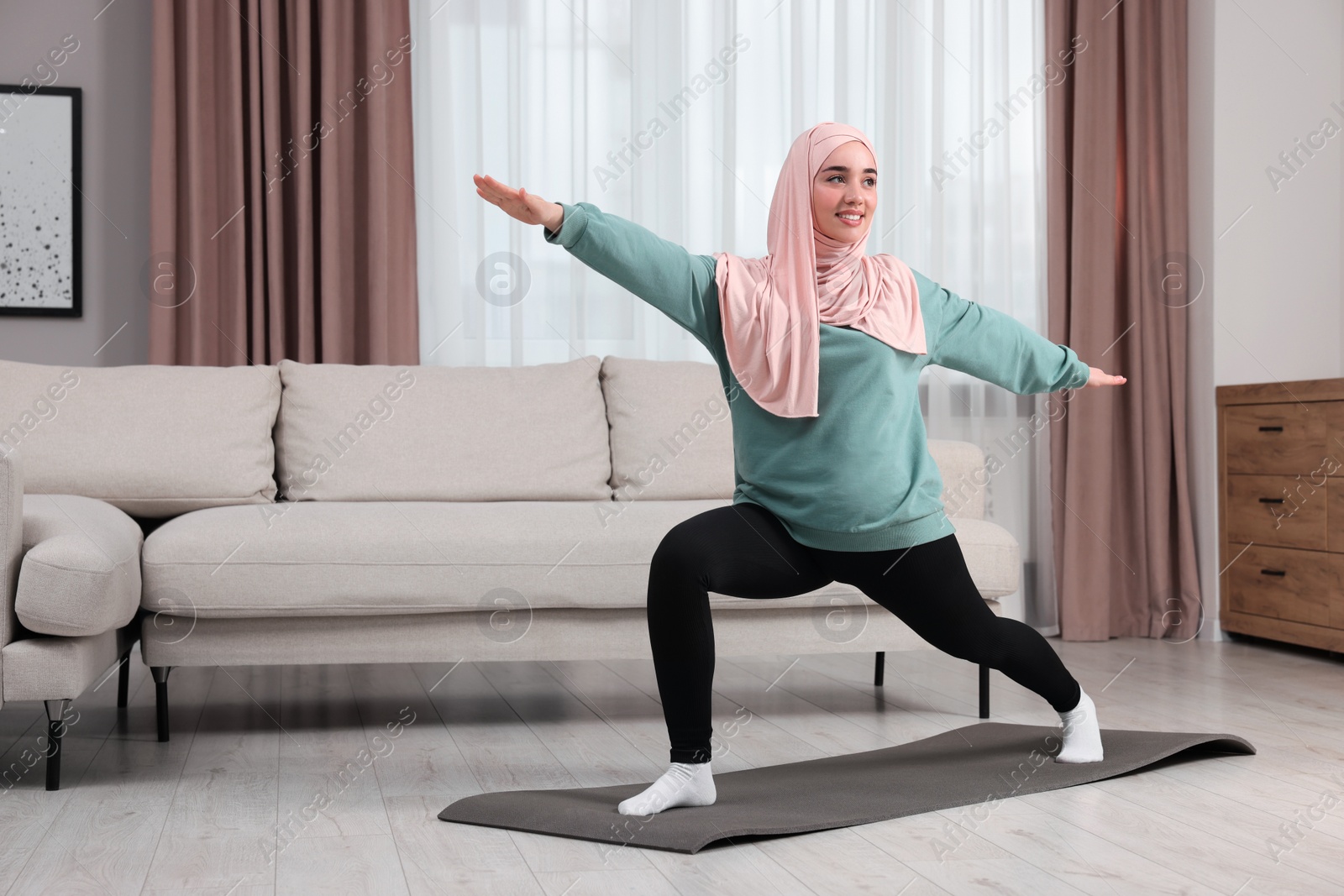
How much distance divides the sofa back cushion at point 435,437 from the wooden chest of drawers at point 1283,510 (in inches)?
80.6

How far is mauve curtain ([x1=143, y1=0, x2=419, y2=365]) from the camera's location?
3436mm

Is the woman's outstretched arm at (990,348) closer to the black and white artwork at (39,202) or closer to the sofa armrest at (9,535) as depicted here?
the sofa armrest at (9,535)

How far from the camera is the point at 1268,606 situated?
12.0 ft

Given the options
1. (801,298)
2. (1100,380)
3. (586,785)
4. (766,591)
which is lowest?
(586,785)

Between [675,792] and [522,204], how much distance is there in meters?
0.90

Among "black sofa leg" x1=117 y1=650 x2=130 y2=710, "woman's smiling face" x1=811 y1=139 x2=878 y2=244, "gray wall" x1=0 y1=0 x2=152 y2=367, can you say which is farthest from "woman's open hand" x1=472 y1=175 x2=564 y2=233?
"gray wall" x1=0 y1=0 x2=152 y2=367

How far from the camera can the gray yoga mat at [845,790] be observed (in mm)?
1780

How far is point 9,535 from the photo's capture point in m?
1.94

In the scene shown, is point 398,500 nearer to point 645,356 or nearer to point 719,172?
point 645,356

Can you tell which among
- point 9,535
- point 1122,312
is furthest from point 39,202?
point 1122,312

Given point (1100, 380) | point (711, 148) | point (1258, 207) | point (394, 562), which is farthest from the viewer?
point (1258, 207)

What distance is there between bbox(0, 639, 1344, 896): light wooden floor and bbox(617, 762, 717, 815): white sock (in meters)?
0.12

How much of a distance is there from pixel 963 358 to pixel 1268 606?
217cm

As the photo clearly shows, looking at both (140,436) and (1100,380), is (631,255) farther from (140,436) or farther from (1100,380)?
(140,436)
